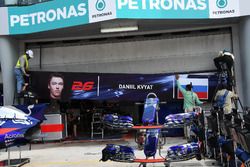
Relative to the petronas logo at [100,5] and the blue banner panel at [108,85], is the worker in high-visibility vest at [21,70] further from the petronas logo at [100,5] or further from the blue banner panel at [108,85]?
the petronas logo at [100,5]

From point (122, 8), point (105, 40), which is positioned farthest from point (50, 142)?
point (122, 8)

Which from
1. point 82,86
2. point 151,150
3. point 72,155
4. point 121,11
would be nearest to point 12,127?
point 72,155

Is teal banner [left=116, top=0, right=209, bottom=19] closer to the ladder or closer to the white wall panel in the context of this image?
the white wall panel

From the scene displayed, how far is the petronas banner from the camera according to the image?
1201cm

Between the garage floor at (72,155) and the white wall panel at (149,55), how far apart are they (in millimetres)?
2656

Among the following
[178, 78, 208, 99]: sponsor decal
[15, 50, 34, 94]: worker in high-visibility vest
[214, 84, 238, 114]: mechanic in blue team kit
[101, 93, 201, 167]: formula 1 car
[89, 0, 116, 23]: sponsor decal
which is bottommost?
[101, 93, 201, 167]: formula 1 car

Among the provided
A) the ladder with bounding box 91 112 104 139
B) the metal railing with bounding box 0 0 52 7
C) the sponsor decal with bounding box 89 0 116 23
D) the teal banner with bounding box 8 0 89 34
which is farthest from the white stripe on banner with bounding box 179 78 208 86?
the metal railing with bounding box 0 0 52 7

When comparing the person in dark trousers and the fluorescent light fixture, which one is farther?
the person in dark trousers

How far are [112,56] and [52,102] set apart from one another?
266 cm

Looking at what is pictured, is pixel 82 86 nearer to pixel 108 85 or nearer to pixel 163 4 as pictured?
pixel 108 85

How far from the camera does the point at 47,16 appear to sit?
1323cm

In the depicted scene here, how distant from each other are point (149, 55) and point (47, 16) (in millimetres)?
3752

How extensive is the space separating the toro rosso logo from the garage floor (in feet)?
5.75

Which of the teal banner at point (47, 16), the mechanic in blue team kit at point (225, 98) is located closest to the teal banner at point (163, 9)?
the teal banner at point (47, 16)
